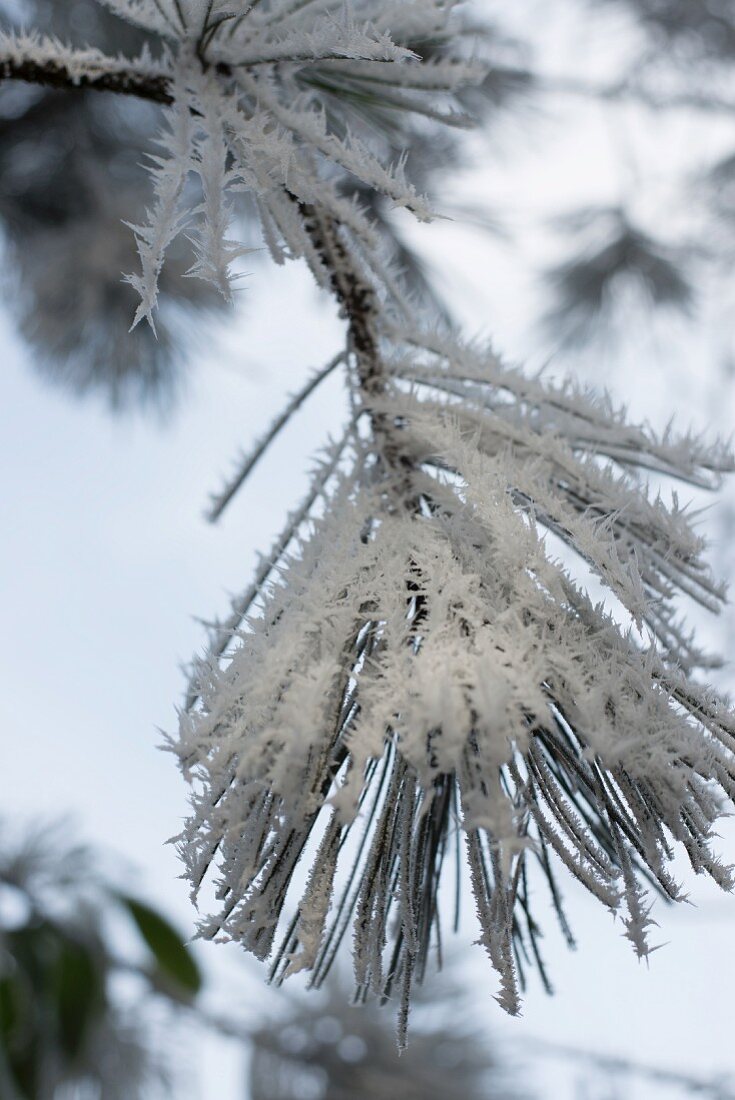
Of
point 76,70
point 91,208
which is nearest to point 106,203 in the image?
point 91,208

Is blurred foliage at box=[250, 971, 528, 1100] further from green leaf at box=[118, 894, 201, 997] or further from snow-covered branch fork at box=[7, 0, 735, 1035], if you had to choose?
snow-covered branch fork at box=[7, 0, 735, 1035]

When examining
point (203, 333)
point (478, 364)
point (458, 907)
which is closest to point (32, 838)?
point (203, 333)

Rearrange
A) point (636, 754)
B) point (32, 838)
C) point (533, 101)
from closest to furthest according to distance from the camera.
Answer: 1. point (636, 754)
2. point (533, 101)
3. point (32, 838)

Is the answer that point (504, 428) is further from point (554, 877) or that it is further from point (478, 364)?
point (554, 877)

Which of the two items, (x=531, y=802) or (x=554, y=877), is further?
(x=554, y=877)

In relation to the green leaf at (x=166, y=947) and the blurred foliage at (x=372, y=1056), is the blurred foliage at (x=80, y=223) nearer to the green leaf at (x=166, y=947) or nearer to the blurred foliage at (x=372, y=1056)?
the green leaf at (x=166, y=947)

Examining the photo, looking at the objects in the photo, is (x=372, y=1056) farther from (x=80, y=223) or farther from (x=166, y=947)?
(x=80, y=223)
